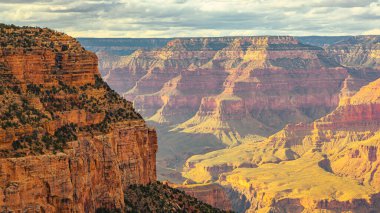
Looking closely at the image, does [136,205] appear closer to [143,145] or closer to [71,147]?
[143,145]

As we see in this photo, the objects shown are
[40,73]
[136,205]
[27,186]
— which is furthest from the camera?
[136,205]

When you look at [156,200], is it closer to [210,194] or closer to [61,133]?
[61,133]

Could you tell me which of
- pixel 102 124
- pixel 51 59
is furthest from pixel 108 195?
pixel 51 59

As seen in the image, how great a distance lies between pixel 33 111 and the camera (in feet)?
206

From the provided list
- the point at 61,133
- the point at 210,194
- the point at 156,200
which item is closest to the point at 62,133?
the point at 61,133

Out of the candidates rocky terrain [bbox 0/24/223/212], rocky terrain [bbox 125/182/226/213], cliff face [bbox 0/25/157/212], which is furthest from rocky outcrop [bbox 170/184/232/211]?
cliff face [bbox 0/25/157/212]

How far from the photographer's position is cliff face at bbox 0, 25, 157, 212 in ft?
193

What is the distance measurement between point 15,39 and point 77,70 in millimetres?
4627

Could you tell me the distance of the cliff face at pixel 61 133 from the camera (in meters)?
58.8

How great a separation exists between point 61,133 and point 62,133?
0.11 meters

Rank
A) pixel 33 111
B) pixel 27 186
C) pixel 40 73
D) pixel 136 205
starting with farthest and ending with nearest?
1. pixel 136 205
2. pixel 40 73
3. pixel 33 111
4. pixel 27 186

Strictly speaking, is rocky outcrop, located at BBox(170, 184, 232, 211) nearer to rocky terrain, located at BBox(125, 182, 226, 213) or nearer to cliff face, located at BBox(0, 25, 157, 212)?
rocky terrain, located at BBox(125, 182, 226, 213)

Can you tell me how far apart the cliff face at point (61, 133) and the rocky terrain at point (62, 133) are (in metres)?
0.06

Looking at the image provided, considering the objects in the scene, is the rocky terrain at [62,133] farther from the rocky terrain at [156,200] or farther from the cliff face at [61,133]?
the rocky terrain at [156,200]
